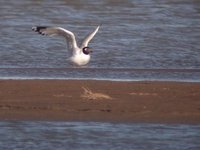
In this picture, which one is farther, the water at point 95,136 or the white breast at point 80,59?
the white breast at point 80,59

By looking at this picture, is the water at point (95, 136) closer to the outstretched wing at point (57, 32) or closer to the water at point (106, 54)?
the water at point (106, 54)

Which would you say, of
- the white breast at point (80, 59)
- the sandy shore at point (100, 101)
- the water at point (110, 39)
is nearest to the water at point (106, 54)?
the water at point (110, 39)

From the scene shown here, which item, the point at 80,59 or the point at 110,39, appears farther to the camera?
the point at 110,39

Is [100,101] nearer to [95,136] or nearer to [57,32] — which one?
[95,136]

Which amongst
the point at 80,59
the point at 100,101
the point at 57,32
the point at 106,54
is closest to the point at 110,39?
the point at 106,54

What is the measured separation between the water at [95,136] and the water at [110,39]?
3513 mm

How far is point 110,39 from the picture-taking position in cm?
2250

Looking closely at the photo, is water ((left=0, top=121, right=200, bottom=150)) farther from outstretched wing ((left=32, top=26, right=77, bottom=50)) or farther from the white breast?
the white breast

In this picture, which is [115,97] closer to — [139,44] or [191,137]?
[191,137]

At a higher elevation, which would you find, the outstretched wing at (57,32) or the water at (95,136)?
the outstretched wing at (57,32)

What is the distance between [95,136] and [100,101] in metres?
1.95

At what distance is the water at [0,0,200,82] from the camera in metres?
18.1

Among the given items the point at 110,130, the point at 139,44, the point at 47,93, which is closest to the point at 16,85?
the point at 47,93

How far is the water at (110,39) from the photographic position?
18125mm
